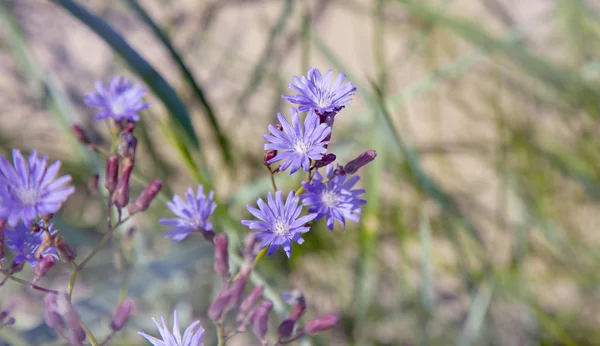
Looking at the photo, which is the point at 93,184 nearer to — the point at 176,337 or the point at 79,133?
the point at 79,133

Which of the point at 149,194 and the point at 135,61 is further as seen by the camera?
the point at 135,61

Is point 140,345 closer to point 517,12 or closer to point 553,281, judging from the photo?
point 553,281

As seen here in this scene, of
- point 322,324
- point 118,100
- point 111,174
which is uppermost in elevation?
point 118,100

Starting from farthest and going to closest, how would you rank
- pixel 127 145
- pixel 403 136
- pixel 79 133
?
pixel 403 136 → pixel 79 133 → pixel 127 145

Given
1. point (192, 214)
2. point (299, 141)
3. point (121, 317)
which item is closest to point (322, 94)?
point (299, 141)

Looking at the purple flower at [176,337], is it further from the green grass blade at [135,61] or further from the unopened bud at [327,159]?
the green grass blade at [135,61]

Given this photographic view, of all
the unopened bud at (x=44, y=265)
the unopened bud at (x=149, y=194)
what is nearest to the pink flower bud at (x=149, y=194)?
the unopened bud at (x=149, y=194)

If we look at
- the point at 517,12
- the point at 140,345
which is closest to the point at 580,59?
the point at 517,12

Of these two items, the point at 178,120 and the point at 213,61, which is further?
the point at 213,61
